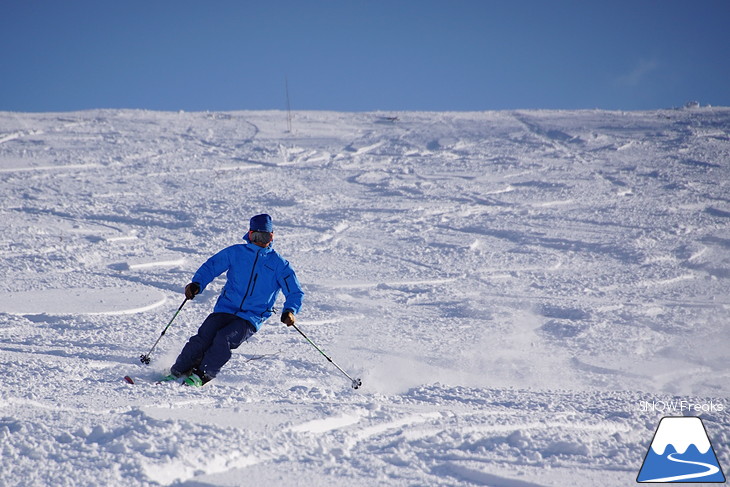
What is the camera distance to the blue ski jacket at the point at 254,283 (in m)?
4.97

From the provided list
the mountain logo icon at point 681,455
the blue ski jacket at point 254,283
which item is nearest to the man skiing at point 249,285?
the blue ski jacket at point 254,283

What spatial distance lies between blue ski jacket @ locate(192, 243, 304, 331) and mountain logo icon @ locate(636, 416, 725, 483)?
9.13 feet

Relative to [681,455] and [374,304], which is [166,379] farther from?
[681,455]

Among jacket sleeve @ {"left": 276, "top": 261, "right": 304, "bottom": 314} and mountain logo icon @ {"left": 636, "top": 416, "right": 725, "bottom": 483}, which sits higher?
jacket sleeve @ {"left": 276, "top": 261, "right": 304, "bottom": 314}

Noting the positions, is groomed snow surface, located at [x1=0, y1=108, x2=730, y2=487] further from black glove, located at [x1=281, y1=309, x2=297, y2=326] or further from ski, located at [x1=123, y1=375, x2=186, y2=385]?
black glove, located at [x1=281, y1=309, x2=297, y2=326]

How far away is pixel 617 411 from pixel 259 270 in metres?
2.88

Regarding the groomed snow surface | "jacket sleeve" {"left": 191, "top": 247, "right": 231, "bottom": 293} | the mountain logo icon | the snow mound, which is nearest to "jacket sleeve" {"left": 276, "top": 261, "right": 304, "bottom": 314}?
"jacket sleeve" {"left": 191, "top": 247, "right": 231, "bottom": 293}

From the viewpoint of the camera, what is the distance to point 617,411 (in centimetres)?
403

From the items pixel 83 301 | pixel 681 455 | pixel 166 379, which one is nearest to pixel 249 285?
pixel 166 379

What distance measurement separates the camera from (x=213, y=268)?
16.7 feet

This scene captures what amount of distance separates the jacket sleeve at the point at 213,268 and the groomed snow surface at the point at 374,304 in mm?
754

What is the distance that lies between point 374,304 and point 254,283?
8.80ft

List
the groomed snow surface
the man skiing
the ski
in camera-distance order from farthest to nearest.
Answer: the man skiing → the ski → the groomed snow surface

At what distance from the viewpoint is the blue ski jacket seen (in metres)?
4.97
